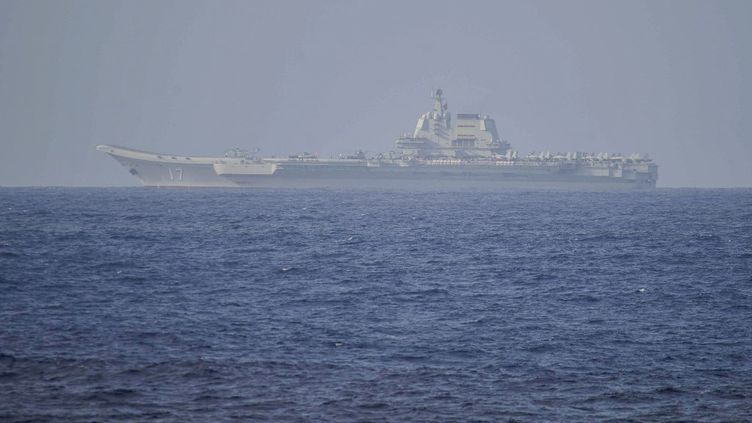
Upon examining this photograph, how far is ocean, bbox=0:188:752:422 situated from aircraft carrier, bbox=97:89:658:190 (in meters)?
78.9

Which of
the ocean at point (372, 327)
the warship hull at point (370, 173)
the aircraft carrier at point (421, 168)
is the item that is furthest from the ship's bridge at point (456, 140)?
the ocean at point (372, 327)

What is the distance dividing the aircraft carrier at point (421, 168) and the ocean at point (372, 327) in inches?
3106

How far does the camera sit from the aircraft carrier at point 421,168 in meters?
136

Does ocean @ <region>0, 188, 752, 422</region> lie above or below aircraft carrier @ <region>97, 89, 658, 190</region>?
below

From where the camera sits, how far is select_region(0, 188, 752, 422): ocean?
20391mm

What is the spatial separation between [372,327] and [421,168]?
381 ft

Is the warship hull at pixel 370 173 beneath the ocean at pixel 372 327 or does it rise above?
above

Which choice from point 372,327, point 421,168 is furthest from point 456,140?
point 372,327

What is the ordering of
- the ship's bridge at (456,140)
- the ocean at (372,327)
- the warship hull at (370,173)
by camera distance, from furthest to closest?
the ship's bridge at (456,140) < the warship hull at (370,173) < the ocean at (372,327)

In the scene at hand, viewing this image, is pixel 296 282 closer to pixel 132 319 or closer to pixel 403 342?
pixel 132 319

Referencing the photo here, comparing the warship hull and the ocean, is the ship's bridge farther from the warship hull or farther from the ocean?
the ocean

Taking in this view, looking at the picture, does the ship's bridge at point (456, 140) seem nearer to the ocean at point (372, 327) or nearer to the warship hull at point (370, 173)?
the warship hull at point (370, 173)

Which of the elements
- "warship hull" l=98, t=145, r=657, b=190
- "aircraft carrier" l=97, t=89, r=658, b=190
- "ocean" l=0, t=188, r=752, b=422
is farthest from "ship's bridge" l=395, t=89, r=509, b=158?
"ocean" l=0, t=188, r=752, b=422

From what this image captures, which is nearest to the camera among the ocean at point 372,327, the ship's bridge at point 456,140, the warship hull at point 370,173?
the ocean at point 372,327
